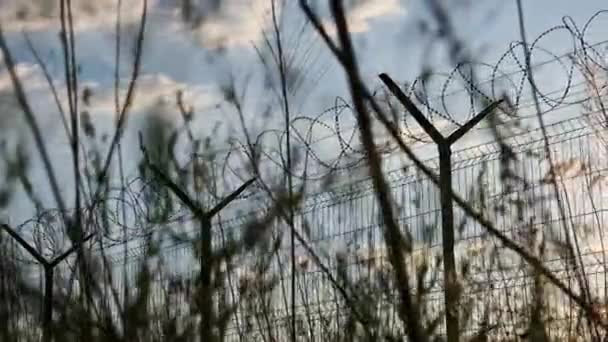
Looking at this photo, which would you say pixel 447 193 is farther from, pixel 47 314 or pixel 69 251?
pixel 47 314

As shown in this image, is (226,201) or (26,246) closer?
(226,201)

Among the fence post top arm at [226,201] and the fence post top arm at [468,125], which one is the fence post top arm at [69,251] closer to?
the fence post top arm at [226,201]

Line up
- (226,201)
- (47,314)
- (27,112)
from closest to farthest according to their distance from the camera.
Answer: (27,112) → (47,314) → (226,201)

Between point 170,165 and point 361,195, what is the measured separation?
1112 millimetres

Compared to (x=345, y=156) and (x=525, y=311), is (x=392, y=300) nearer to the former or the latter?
(x=525, y=311)

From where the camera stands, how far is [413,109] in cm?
266

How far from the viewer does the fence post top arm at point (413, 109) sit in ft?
7.88

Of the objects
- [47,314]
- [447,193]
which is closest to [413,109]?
[447,193]

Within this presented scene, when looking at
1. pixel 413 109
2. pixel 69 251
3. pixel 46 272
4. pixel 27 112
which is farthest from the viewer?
pixel 46 272

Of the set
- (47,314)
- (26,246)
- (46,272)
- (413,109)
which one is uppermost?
(413,109)

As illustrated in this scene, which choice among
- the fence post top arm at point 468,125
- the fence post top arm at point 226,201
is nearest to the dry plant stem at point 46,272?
the fence post top arm at point 226,201

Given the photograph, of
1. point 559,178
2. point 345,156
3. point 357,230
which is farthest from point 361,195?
point 559,178

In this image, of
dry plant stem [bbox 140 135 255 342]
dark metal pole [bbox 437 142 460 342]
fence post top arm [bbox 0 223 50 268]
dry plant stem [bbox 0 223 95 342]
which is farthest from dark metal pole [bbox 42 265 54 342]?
dark metal pole [bbox 437 142 460 342]

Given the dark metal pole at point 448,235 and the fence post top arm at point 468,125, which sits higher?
the fence post top arm at point 468,125
